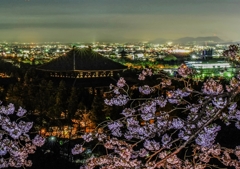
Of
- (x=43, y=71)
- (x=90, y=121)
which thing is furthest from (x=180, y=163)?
(x=43, y=71)

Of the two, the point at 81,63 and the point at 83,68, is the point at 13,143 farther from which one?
the point at 81,63

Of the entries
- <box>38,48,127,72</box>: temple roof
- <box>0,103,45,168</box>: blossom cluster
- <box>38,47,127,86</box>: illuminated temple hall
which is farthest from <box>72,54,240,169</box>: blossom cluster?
<box>38,48,127,72</box>: temple roof

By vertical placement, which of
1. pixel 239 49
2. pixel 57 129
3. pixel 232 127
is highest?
pixel 239 49

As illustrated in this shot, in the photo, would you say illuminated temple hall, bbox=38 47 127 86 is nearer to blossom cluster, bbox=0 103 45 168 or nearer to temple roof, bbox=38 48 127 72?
temple roof, bbox=38 48 127 72

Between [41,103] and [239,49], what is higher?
[239,49]

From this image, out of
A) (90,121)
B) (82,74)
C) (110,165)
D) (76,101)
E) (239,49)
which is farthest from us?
(82,74)

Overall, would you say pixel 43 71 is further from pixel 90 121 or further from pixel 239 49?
pixel 239 49

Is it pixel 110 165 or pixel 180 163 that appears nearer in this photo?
pixel 110 165

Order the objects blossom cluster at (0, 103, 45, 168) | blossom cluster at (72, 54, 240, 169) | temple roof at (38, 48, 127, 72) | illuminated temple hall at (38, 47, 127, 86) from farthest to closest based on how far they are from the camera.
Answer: temple roof at (38, 48, 127, 72) → illuminated temple hall at (38, 47, 127, 86) → blossom cluster at (0, 103, 45, 168) → blossom cluster at (72, 54, 240, 169)

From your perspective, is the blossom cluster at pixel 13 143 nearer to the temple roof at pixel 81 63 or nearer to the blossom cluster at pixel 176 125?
the blossom cluster at pixel 176 125
